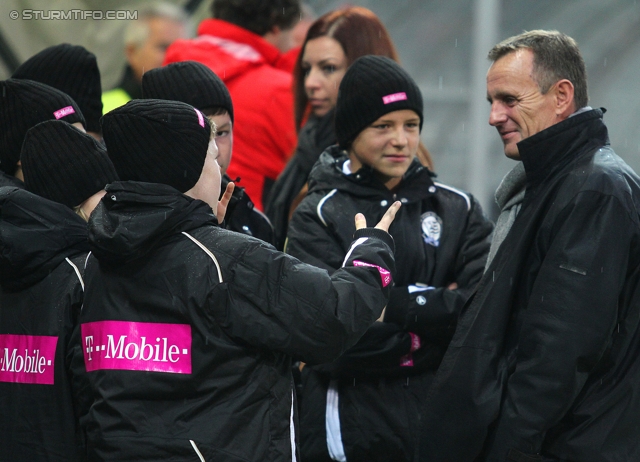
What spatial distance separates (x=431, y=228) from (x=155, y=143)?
1307 millimetres

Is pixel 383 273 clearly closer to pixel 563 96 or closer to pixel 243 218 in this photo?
pixel 563 96

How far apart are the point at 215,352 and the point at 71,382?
2.19 feet

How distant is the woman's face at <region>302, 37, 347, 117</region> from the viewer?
4.54m

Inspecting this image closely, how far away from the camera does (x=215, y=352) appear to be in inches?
101

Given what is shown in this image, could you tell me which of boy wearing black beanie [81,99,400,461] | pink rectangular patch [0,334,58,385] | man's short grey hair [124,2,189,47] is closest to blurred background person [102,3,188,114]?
man's short grey hair [124,2,189,47]

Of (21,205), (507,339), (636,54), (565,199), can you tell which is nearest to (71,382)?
(21,205)

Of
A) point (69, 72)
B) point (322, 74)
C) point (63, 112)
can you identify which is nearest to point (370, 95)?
point (322, 74)

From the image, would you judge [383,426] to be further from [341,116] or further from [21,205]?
[21,205]

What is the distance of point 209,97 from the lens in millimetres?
3740

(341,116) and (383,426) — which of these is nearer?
(383,426)

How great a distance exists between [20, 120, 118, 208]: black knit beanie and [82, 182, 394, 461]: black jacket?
61 centimetres

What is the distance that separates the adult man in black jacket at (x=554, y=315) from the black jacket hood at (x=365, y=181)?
68cm

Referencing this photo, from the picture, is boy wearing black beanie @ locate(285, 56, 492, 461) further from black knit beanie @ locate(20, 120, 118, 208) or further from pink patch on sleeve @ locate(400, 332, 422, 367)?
black knit beanie @ locate(20, 120, 118, 208)

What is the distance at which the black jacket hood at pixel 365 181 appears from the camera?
3.61 meters
